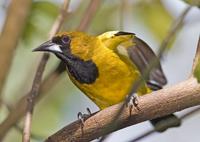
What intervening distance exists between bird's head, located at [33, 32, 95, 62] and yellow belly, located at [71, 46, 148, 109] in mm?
105

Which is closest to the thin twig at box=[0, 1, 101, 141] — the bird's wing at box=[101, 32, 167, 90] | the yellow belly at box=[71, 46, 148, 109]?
the yellow belly at box=[71, 46, 148, 109]

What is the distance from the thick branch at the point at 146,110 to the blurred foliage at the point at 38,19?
0.76 m

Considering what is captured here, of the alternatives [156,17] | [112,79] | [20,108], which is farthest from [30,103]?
[156,17]

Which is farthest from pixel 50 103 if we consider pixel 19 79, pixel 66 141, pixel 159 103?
pixel 159 103

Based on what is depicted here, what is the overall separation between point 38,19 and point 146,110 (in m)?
1.09

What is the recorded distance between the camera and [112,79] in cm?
261

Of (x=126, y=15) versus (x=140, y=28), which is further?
(x=140, y=28)

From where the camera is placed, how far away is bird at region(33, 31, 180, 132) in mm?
2604

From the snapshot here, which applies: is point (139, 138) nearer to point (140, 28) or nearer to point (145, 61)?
point (145, 61)

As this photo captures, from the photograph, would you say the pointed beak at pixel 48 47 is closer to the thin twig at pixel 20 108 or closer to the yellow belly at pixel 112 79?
the thin twig at pixel 20 108

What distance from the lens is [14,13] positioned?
2254 millimetres

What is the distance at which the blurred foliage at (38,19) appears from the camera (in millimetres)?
2557

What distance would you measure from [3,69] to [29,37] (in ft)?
1.74

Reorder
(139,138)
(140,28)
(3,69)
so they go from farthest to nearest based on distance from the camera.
A: (140,28), (3,69), (139,138)
